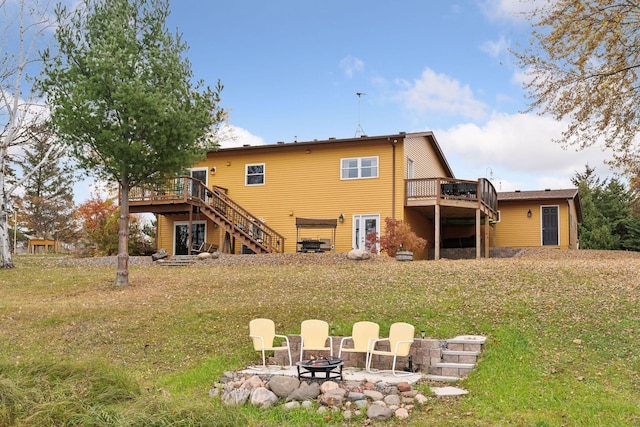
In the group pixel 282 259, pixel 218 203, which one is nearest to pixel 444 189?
pixel 282 259

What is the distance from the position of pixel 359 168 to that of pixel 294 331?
41.4 ft

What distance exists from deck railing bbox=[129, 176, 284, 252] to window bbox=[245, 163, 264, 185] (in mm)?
1273

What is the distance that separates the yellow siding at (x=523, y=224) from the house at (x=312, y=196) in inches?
115

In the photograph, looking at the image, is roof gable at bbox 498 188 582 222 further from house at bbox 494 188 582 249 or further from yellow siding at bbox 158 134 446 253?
yellow siding at bbox 158 134 446 253

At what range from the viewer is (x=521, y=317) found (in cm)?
1059

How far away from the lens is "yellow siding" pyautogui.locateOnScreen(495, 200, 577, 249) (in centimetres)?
2694

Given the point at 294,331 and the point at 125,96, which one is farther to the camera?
the point at 125,96

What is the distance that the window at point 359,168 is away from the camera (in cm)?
2209

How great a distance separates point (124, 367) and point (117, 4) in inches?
404

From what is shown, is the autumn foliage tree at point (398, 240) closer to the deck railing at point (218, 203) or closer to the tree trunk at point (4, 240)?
the deck railing at point (218, 203)

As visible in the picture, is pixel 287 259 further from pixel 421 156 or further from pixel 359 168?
pixel 421 156

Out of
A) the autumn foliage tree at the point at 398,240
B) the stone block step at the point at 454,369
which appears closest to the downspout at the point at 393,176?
the autumn foliage tree at the point at 398,240

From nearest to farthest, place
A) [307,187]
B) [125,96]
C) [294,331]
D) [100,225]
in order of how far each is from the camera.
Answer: [294,331]
[125,96]
[307,187]
[100,225]

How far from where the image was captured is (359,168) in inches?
879
